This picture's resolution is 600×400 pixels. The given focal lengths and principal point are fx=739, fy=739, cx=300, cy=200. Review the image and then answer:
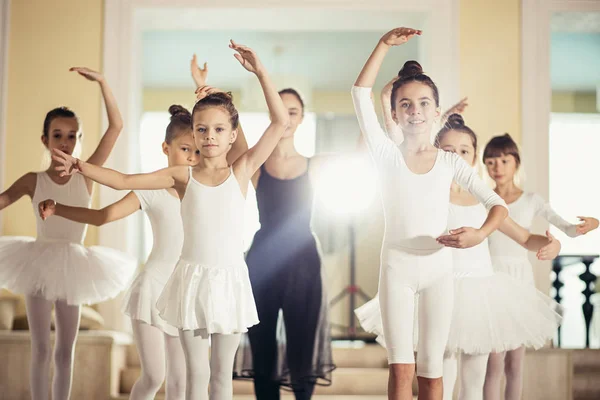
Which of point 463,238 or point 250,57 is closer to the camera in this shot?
point 463,238

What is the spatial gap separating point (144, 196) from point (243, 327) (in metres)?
0.81

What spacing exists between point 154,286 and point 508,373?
70.5 inches

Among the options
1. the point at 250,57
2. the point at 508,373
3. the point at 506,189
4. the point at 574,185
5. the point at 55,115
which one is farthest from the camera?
the point at 574,185

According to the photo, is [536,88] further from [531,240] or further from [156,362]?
[156,362]

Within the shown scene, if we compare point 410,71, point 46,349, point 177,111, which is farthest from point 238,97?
point 410,71

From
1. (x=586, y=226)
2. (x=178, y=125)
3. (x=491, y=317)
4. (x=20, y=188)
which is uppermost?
(x=178, y=125)

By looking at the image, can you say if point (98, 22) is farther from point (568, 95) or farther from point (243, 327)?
point (568, 95)

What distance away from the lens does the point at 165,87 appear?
345 inches

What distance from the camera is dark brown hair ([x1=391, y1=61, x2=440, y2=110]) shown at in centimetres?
270

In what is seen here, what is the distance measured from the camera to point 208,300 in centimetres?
250

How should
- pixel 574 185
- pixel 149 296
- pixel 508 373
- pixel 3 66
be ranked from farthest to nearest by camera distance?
pixel 574 185
pixel 3 66
pixel 508 373
pixel 149 296

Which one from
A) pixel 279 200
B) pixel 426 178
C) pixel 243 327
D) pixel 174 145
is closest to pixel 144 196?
pixel 174 145

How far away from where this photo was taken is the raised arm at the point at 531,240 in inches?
124

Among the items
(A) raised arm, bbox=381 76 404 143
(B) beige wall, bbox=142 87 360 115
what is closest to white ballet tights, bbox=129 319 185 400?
(A) raised arm, bbox=381 76 404 143
